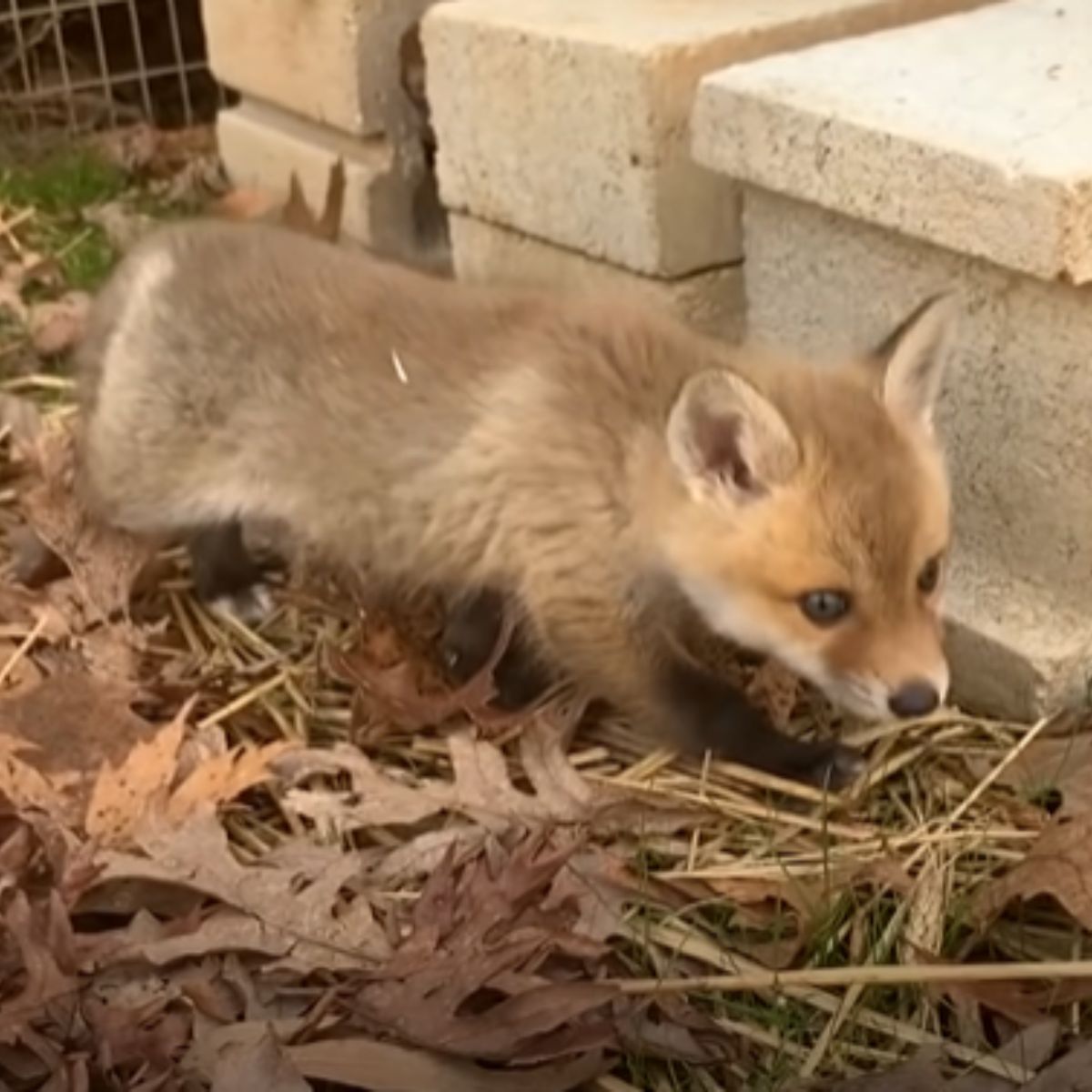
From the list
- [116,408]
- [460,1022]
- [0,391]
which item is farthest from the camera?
[0,391]

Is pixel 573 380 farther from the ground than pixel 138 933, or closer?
farther from the ground

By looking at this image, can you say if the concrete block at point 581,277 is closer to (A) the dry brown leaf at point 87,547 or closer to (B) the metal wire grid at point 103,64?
(A) the dry brown leaf at point 87,547

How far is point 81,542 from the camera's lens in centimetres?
329

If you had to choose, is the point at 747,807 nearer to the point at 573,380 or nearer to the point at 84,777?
the point at 573,380

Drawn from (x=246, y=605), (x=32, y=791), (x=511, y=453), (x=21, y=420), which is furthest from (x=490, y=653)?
(x=21, y=420)

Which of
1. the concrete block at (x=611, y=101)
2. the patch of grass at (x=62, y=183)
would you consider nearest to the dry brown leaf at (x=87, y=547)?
the concrete block at (x=611, y=101)

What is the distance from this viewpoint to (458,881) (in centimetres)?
246

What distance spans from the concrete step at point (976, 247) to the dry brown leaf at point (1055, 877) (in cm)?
39

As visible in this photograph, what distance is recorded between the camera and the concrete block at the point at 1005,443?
271 cm

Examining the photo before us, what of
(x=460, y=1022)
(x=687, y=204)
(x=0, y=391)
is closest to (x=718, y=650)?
(x=687, y=204)

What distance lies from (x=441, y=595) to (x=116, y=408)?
0.56m

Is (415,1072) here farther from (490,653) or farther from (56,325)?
(56,325)

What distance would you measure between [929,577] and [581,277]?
3.21ft

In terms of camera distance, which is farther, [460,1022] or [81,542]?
[81,542]
